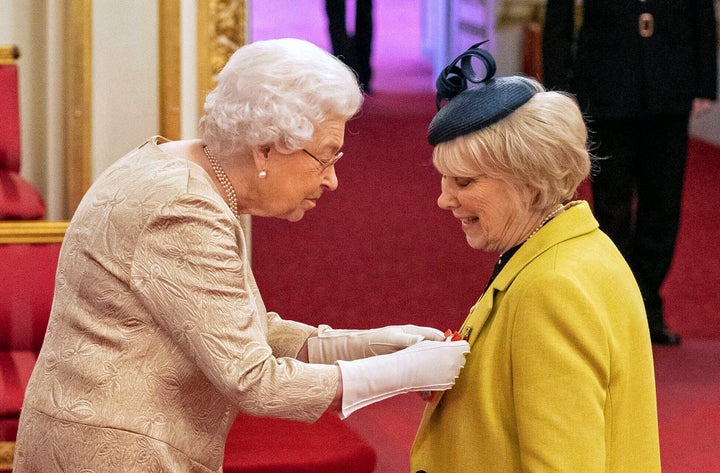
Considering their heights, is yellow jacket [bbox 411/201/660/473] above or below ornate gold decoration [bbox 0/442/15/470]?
above

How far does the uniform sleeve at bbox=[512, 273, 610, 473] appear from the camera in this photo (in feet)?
5.13

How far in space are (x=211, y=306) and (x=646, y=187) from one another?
3.17 m

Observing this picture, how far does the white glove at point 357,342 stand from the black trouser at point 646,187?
2471mm

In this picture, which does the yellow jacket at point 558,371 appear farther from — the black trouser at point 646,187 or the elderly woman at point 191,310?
the black trouser at point 646,187

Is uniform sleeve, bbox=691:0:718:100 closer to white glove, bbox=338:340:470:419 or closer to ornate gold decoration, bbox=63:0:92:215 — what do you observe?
ornate gold decoration, bbox=63:0:92:215

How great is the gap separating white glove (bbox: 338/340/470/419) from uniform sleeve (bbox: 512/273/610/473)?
0.14 m

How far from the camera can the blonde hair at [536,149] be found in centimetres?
171

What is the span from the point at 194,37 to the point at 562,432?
8.14 ft

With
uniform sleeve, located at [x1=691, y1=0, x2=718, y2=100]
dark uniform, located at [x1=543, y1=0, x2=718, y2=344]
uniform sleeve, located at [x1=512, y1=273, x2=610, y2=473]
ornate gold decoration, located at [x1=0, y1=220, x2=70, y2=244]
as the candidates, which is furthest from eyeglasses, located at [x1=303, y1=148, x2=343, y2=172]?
uniform sleeve, located at [x1=691, y1=0, x2=718, y2=100]

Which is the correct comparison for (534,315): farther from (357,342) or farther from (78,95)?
(78,95)

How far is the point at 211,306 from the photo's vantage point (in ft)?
5.50

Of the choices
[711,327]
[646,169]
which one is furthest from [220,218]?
[711,327]

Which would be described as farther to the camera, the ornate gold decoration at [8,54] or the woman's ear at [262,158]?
the ornate gold decoration at [8,54]

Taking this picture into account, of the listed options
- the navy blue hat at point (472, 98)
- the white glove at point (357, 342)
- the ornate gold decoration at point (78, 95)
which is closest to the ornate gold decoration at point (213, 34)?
the ornate gold decoration at point (78, 95)
